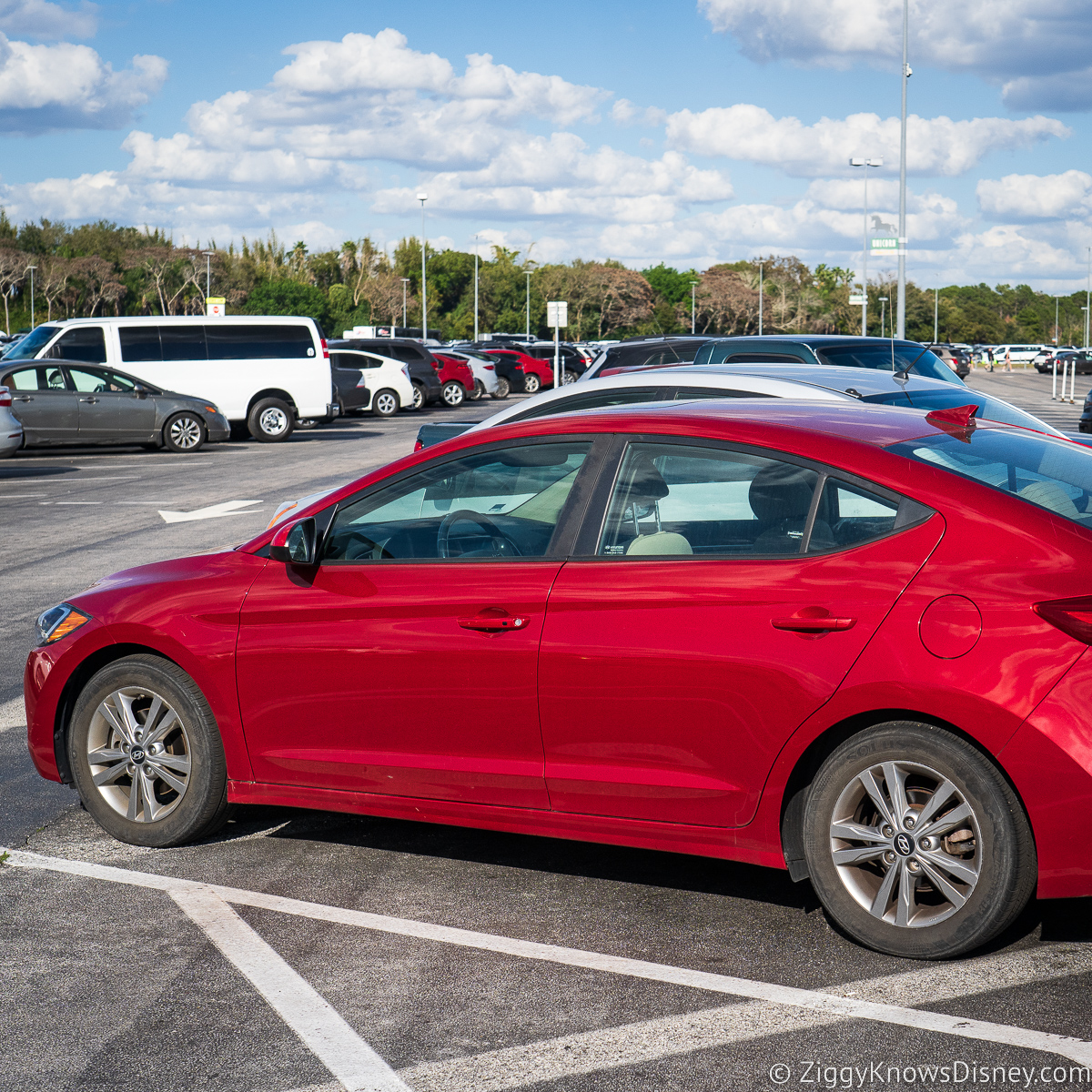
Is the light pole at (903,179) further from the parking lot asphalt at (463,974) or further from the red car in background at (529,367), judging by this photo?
the parking lot asphalt at (463,974)

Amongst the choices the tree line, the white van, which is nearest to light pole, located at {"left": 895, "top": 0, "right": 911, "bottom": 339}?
the white van

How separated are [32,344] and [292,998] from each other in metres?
22.1

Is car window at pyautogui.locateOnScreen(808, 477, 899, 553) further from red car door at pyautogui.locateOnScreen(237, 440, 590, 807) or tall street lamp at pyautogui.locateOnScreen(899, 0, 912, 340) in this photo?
tall street lamp at pyautogui.locateOnScreen(899, 0, 912, 340)

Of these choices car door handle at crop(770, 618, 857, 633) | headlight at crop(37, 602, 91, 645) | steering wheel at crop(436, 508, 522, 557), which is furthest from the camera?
headlight at crop(37, 602, 91, 645)

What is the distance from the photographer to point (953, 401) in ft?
27.9

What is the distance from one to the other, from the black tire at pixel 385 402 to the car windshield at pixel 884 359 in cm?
2386

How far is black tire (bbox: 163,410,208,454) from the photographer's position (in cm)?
2303

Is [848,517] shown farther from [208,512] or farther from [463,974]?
[208,512]

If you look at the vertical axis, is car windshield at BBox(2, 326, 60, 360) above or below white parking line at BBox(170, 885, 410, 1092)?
above

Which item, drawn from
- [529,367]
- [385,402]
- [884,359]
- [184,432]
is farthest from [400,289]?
[884,359]

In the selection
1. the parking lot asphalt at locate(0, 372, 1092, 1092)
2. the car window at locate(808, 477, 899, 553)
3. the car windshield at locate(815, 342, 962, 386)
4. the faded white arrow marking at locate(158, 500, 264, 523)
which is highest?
the car windshield at locate(815, 342, 962, 386)

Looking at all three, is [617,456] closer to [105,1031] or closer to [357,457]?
[105,1031]

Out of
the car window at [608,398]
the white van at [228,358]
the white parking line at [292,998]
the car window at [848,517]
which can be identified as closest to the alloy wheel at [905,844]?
the car window at [848,517]

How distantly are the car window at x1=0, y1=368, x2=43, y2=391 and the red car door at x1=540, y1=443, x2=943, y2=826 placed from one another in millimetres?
19642
